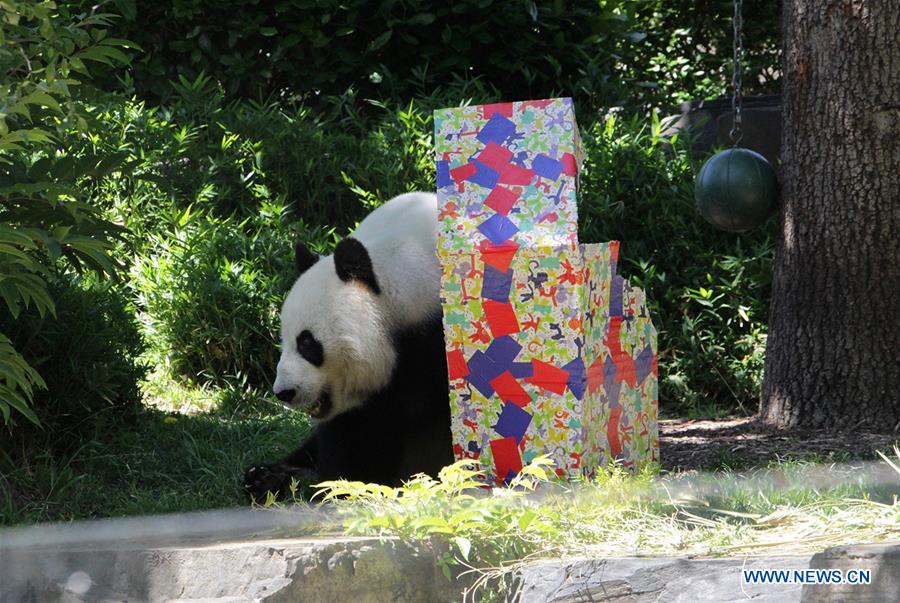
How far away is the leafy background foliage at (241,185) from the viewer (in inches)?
169

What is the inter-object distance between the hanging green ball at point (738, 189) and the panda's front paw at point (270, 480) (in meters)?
2.37

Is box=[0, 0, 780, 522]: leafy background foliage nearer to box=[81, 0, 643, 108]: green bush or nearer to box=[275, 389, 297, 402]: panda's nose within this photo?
box=[81, 0, 643, 108]: green bush

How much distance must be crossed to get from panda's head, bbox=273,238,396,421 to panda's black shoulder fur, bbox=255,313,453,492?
0.23 feet

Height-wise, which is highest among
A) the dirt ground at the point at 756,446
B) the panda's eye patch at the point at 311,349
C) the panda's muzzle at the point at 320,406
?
the panda's eye patch at the point at 311,349

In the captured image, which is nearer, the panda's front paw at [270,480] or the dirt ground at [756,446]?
the panda's front paw at [270,480]

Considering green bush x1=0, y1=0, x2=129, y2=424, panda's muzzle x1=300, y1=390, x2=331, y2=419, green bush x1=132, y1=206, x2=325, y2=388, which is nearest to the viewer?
green bush x1=0, y1=0, x2=129, y2=424

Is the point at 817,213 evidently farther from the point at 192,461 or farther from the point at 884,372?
the point at 192,461

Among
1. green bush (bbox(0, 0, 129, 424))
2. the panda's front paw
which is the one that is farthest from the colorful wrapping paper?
green bush (bbox(0, 0, 129, 424))

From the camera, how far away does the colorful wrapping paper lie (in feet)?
12.6

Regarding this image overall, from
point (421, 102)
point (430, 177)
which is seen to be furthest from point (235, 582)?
point (421, 102)

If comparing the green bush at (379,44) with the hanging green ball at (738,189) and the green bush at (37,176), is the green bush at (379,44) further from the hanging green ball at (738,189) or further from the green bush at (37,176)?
the green bush at (37,176)

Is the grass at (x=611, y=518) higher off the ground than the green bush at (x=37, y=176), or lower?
lower
